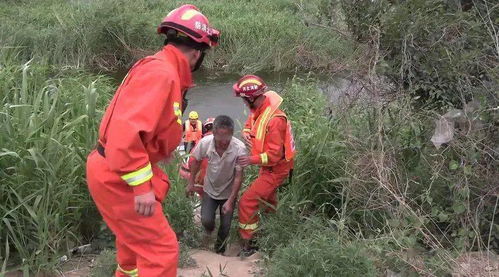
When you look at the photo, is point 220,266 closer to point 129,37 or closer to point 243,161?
point 243,161

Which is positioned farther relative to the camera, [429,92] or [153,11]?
[153,11]

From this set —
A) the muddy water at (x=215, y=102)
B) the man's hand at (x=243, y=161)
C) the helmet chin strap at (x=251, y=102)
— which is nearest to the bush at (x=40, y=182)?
the man's hand at (x=243, y=161)

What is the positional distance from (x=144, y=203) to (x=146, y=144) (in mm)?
286

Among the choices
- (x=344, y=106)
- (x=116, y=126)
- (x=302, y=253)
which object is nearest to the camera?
(x=116, y=126)

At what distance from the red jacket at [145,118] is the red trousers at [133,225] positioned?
173 mm

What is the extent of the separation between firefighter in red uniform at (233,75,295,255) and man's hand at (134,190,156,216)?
1.97m

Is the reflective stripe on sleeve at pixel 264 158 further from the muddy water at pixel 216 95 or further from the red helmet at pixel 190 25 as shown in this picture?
the muddy water at pixel 216 95

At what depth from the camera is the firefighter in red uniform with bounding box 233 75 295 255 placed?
4590 millimetres

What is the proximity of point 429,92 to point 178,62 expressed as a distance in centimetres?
187

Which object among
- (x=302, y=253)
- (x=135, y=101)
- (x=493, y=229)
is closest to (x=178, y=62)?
(x=135, y=101)

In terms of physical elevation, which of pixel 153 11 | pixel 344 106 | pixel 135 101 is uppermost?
pixel 135 101

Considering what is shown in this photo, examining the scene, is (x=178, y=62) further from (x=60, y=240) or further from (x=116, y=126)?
(x=60, y=240)

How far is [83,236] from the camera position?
13.2ft

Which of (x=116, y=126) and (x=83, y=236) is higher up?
(x=116, y=126)
